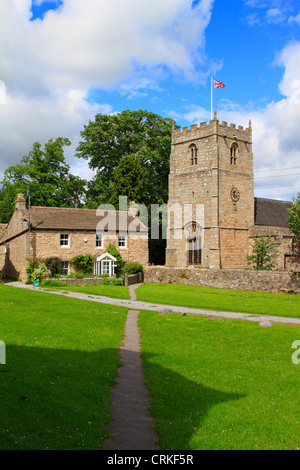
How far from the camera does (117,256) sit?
1551 inches

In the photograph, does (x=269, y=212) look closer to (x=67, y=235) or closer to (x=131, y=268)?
(x=131, y=268)

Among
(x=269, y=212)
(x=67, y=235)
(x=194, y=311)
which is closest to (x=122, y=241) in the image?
(x=67, y=235)

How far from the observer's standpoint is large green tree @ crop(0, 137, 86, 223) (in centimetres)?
4884

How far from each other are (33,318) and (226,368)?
26.7ft

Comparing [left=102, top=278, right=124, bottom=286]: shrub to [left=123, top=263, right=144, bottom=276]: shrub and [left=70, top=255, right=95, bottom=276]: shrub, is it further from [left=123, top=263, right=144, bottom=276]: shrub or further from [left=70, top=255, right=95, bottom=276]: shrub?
[left=70, top=255, right=95, bottom=276]: shrub

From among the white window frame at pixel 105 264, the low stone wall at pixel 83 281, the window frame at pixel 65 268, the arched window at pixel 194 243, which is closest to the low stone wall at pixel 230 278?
the white window frame at pixel 105 264

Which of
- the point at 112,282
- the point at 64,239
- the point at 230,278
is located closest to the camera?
the point at 230,278

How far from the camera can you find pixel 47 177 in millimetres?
50156

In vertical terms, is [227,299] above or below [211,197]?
below

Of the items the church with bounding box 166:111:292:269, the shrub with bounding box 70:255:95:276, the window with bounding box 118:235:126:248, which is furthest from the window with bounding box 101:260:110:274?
the church with bounding box 166:111:292:269

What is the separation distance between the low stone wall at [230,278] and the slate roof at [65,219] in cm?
669

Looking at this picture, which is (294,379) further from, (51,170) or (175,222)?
(51,170)

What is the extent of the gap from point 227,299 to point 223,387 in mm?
17854

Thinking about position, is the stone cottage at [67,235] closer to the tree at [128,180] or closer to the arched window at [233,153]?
the tree at [128,180]
